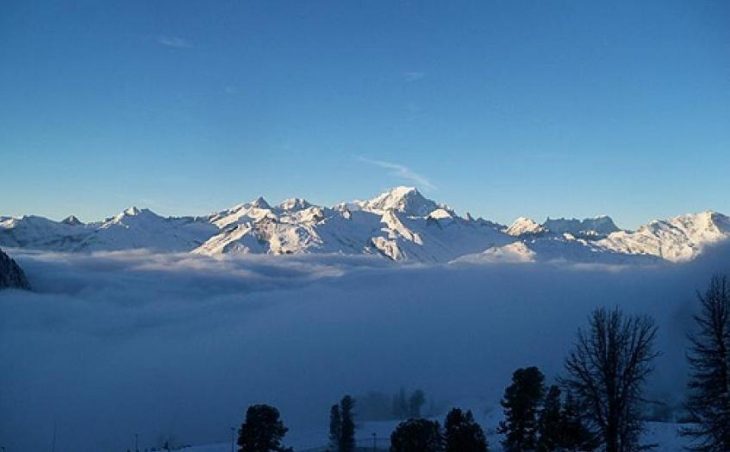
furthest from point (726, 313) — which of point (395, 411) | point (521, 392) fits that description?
point (395, 411)

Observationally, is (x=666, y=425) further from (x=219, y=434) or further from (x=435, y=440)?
(x=219, y=434)

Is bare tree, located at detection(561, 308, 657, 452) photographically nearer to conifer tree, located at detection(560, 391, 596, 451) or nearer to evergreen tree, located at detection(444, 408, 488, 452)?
conifer tree, located at detection(560, 391, 596, 451)

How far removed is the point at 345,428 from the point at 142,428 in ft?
404

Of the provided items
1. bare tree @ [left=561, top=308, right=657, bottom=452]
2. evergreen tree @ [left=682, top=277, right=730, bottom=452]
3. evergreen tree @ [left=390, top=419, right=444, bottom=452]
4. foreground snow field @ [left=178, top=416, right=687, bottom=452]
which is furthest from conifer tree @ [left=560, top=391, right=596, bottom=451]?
foreground snow field @ [left=178, top=416, right=687, bottom=452]

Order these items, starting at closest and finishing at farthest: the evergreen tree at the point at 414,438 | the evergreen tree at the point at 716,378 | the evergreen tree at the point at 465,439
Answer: the evergreen tree at the point at 716,378
the evergreen tree at the point at 465,439
the evergreen tree at the point at 414,438

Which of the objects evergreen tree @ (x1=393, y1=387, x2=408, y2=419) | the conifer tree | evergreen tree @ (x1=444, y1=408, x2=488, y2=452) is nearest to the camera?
the conifer tree

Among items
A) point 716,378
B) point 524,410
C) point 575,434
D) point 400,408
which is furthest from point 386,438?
point 716,378

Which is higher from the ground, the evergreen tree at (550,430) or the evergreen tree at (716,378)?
the evergreen tree at (716,378)

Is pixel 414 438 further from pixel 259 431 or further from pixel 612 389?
pixel 612 389

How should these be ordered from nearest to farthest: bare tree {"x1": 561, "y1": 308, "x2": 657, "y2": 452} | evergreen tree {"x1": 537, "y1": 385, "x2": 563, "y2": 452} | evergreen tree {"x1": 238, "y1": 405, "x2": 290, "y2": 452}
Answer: bare tree {"x1": 561, "y1": 308, "x2": 657, "y2": 452} → evergreen tree {"x1": 537, "y1": 385, "x2": 563, "y2": 452} → evergreen tree {"x1": 238, "y1": 405, "x2": 290, "y2": 452}

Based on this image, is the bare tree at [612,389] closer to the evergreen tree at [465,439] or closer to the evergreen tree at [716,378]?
the evergreen tree at [716,378]

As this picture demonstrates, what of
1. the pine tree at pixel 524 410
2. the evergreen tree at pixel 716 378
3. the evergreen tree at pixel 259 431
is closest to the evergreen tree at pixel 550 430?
the pine tree at pixel 524 410

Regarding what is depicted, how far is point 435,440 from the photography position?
6066 cm

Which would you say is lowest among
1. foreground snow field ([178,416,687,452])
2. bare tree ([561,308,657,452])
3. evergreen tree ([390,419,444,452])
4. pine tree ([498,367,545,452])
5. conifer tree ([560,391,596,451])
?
foreground snow field ([178,416,687,452])
